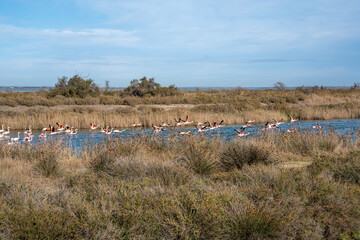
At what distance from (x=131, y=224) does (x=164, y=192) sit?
40.9 inches

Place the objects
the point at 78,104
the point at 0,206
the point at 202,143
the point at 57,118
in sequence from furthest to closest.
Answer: the point at 78,104, the point at 57,118, the point at 202,143, the point at 0,206

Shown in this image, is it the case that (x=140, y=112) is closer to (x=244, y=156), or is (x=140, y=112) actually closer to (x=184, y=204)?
(x=244, y=156)

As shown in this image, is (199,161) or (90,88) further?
(90,88)

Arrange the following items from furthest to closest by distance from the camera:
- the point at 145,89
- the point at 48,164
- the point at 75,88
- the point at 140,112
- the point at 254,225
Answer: the point at 145,89 < the point at 75,88 < the point at 140,112 < the point at 48,164 < the point at 254,225

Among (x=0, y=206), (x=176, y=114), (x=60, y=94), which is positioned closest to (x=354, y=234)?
(x=0, y=206)

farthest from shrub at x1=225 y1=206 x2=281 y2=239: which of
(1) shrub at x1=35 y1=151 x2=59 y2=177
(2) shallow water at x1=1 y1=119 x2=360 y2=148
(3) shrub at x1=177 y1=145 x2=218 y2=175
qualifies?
(2) shallow water at x1=1 y1=119 x2=360 y2=148

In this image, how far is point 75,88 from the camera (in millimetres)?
41188

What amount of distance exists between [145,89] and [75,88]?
29.3ft

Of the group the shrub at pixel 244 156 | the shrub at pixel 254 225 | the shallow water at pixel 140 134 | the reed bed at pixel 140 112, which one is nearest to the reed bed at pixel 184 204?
the shrub at pixel 254 225

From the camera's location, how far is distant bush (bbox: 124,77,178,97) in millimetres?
46750

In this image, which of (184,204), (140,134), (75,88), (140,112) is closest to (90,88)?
(75,88)

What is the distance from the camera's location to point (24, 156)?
1038cm

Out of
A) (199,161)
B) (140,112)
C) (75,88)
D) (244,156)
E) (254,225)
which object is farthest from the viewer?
(75,88)

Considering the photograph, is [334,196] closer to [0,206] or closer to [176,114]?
[0,206]
